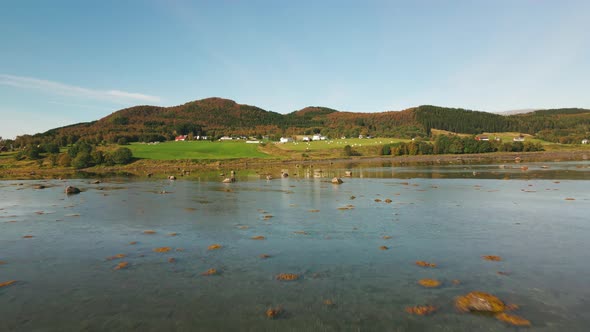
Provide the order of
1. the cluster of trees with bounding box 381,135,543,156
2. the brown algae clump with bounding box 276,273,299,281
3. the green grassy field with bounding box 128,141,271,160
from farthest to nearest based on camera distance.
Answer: the cluster of trees with bounding box 381,135,543,156, the green grassy field with bounding box 128,141,271,160, the brown algae clump with bounding box 276,273,299,281

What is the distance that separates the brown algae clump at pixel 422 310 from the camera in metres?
10.0

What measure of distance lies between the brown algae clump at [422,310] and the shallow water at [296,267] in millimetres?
227

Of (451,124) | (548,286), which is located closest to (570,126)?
(451,124)

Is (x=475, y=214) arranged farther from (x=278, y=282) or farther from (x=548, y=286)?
(x=278, y=282)

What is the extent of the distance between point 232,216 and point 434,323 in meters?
17.9

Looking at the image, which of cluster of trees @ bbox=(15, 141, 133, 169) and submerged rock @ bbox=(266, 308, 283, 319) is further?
cluster of trees @ bbox=(15, 141, 133, 169)

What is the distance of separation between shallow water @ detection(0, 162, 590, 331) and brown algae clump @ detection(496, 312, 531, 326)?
24 centimetres

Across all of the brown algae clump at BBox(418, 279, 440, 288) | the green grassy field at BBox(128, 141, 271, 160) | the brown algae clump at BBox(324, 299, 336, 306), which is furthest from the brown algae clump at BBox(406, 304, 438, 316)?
the green grassy field at BBox(128, 141, 271, 160)

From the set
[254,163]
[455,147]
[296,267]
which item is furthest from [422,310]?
[455,147]

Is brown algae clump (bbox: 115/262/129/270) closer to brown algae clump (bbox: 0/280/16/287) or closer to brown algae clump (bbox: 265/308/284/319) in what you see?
brown algae clump (bbox: 0/280/16/287)

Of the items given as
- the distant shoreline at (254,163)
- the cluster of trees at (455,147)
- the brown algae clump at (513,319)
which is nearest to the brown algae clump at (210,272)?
the brown algae clump at (513,319)

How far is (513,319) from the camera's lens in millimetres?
9586

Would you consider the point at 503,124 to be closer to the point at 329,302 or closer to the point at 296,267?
the point at 296,267

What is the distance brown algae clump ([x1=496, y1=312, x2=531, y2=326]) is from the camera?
9.36 metres
